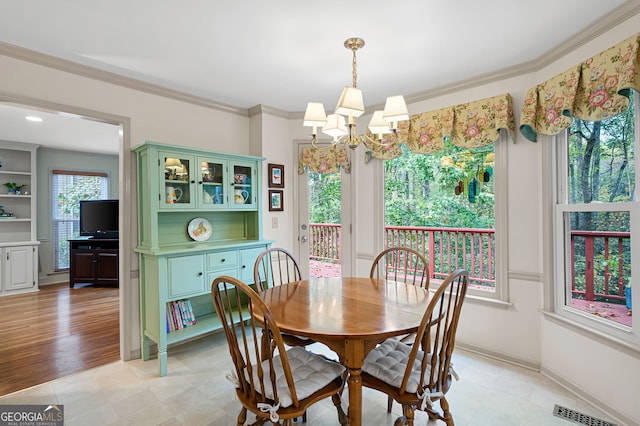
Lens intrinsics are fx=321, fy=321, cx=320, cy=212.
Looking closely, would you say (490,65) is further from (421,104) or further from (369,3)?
(369,3)

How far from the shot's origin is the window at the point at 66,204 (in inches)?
229

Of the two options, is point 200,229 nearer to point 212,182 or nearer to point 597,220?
point 212,182

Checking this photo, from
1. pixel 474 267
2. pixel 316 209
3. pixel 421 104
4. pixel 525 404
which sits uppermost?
pixel 421 104

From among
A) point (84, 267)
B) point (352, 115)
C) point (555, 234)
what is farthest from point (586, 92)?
point (84, 267)

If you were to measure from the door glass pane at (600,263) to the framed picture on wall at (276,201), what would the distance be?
106 inches

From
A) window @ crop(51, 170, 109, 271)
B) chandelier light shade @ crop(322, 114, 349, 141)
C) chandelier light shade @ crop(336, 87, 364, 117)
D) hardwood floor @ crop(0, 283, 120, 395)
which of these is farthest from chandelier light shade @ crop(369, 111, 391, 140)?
window @ crop(51, 170, 109, 271)

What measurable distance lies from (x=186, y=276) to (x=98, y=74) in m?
1.82

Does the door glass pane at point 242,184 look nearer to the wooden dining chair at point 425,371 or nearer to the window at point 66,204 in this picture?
the wooden dining chair at point 425,371

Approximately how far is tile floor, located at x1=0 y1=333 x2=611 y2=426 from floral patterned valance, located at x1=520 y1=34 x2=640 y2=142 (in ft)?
6.12

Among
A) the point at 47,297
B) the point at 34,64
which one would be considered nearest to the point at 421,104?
the point at 34,64

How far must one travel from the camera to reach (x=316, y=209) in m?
3.90

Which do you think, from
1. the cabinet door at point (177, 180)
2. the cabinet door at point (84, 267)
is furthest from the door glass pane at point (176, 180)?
the cabinet door at point (84, 267)

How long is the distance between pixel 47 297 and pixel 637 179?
6.87 meters

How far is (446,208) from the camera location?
3271 mm
